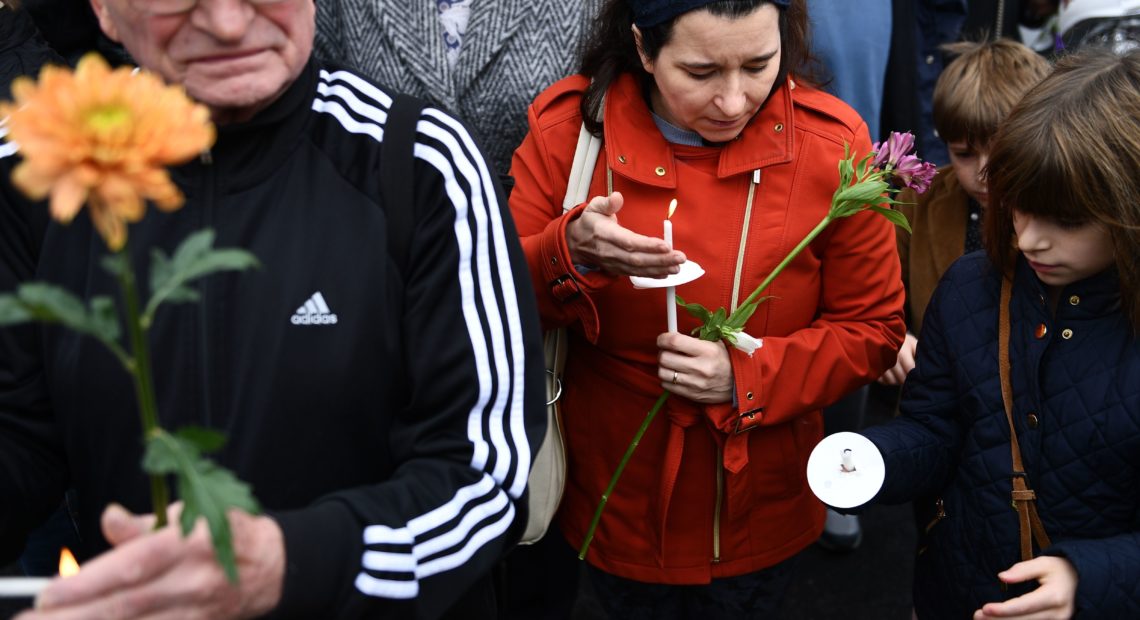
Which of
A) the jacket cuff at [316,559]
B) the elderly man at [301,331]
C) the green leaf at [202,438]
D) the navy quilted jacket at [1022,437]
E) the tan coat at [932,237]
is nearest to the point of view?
the green leaf at [202,438]

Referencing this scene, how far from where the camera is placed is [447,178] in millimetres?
1425

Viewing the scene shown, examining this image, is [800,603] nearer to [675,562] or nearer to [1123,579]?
[675,562]

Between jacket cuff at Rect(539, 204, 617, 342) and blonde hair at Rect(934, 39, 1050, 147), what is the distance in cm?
112

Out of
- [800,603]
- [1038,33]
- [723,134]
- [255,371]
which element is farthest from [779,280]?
[1038,33]

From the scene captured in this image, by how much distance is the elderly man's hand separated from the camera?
1.02 metres

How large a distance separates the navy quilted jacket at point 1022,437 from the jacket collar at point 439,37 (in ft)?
3.81

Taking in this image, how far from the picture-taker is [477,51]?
2572 mm

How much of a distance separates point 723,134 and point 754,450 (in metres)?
0.69

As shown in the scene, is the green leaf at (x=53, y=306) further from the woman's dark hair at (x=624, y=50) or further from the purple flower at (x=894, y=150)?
the purple flower at (x=894, y=150)

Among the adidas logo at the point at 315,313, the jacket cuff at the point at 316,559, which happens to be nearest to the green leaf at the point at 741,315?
the adidas logo at the point at 315,313

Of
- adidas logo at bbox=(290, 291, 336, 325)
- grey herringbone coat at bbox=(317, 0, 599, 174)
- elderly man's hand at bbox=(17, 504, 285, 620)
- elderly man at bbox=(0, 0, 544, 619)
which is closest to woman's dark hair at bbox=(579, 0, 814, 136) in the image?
grey herringbone coat at bbox=(317, 0, 599, 174)

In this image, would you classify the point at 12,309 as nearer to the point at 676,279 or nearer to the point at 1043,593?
the point at 676,279

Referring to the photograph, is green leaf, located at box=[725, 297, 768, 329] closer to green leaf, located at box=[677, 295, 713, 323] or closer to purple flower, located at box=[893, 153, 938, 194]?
green leaf, located at box=[677, 295, 713, 323]

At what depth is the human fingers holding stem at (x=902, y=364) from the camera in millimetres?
2654
